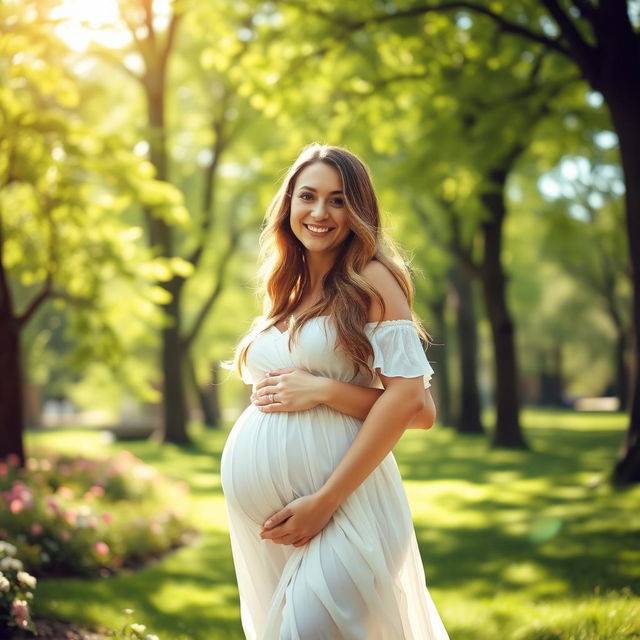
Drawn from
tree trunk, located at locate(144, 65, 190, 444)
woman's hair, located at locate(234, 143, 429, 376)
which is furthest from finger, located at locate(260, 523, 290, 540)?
tree trunk, located at locate(144, 65, 190, 444)

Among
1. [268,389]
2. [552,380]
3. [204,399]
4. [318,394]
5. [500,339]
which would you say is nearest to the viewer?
[318,394]

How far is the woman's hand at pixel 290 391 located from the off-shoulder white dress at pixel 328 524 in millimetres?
55

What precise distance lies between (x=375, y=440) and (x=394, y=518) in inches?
14.9

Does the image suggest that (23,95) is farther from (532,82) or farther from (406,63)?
(532,82)

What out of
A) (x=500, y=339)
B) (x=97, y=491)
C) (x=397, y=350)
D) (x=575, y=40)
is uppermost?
(x=575, y=40)

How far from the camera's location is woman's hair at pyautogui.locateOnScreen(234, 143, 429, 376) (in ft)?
10.2

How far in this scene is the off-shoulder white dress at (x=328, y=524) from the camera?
2.91 m

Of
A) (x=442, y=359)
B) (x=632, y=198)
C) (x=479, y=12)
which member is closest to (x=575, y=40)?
(x=479, y=12)

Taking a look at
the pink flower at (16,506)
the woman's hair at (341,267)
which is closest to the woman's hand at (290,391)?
the woman's hair at (341,267)

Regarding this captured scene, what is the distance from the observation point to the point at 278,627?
3008 millimetres

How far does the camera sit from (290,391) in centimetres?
314

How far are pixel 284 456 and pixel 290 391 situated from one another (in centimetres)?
24

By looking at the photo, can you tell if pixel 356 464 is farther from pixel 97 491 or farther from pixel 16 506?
pixel 97 491

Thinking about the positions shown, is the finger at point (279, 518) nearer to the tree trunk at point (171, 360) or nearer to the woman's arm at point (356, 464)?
the woman's arm at point (356, 464)
